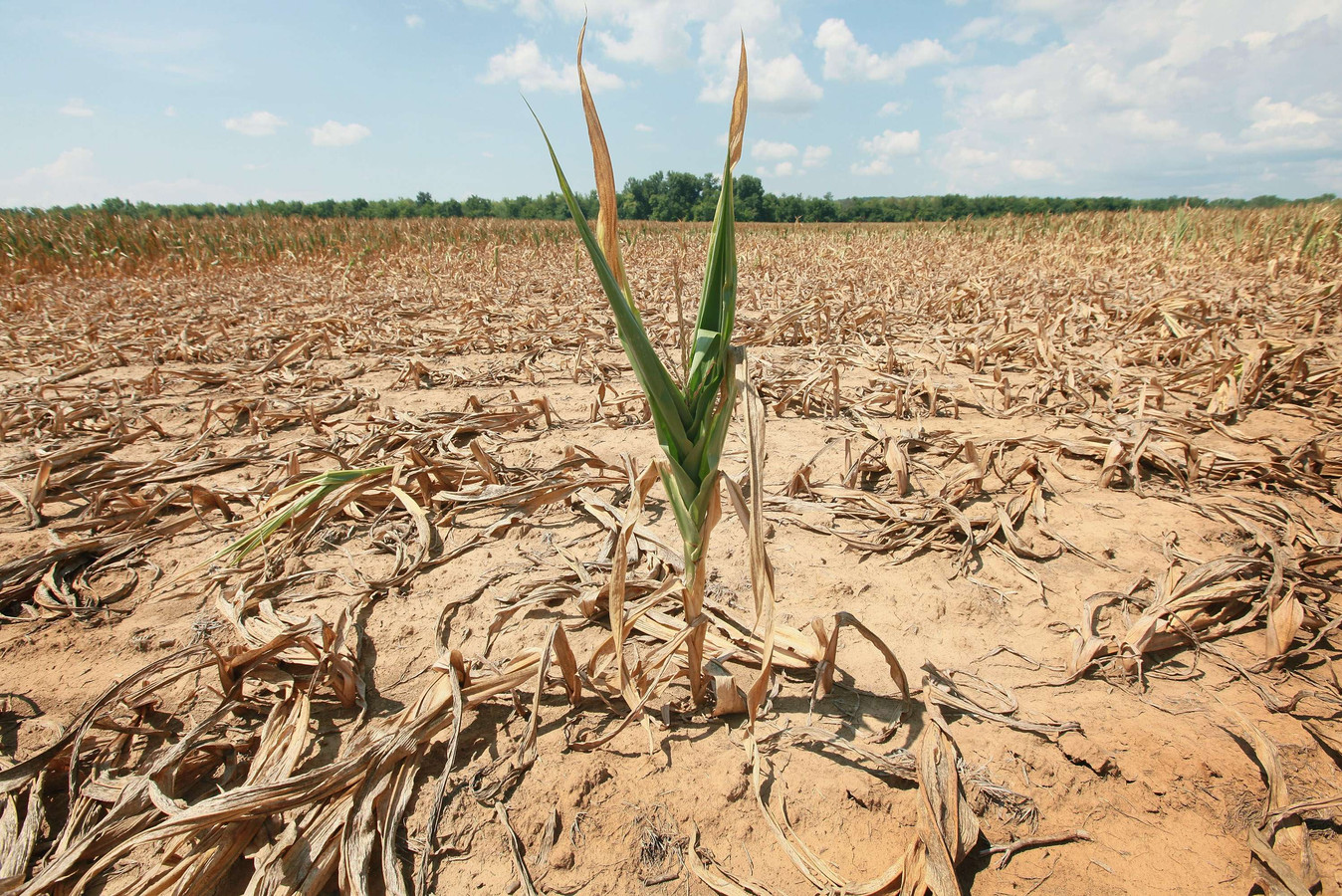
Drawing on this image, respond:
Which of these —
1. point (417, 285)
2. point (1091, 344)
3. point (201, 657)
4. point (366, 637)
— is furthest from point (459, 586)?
point (417, 285)

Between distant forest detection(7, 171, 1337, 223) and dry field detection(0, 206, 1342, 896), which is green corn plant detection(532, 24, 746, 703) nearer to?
dry field detection(0, 206, 1342, 896)

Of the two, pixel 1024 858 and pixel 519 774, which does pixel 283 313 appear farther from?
pixel 1024 858

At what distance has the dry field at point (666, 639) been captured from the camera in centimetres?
97

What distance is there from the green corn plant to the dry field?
0.13m

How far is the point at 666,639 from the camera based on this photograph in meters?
1.38

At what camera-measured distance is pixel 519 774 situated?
1.10 m

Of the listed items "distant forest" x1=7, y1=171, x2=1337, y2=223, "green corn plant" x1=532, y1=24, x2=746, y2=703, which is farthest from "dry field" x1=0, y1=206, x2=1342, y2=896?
"distant forest" x1=7, y1=171, x2=1337, y2=223

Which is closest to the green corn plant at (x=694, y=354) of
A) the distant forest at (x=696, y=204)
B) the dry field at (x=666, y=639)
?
the dry field at (x=666, y=639)

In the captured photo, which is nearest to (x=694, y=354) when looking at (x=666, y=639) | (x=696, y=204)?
(x=666, y=639)

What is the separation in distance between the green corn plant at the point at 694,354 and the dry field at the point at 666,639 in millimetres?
125

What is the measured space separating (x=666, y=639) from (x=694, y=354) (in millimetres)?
734

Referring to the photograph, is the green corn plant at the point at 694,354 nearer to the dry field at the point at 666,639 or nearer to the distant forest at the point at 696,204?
the dry field at the point at 666,639

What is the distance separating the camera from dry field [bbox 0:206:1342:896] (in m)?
0.97

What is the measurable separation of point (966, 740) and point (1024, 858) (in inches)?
8.2
